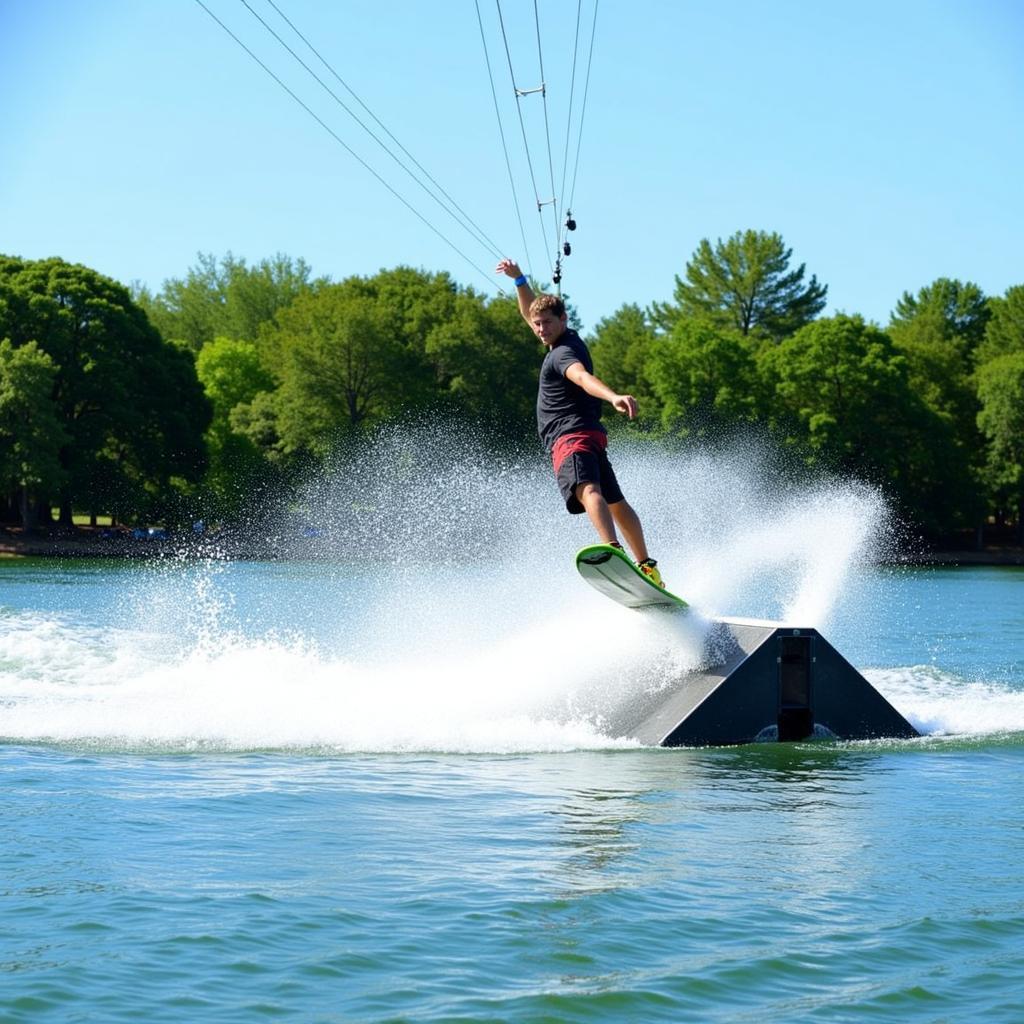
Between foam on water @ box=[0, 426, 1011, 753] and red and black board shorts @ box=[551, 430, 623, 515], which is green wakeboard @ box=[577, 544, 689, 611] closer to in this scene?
foam on water @ box=[0, 426, 1011, 753]

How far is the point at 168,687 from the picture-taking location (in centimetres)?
1368

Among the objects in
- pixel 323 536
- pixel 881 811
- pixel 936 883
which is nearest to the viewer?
pixel 936 883

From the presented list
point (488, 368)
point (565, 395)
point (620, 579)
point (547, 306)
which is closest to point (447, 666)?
point (620, 579)

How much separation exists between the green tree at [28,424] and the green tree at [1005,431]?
46731mm

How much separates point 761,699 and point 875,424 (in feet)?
220

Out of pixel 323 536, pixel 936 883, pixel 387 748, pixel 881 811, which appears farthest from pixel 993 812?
pixel 323 536

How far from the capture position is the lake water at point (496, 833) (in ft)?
18.8

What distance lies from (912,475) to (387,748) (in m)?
67.9

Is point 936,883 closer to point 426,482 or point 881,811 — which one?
point 881,811

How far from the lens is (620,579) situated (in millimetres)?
11125

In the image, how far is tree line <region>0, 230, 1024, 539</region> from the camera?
6738 cm

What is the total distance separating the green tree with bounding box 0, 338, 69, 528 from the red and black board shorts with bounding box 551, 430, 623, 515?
53732 millimetres

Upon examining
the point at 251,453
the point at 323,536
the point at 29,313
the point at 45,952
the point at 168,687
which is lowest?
the point at 45,952

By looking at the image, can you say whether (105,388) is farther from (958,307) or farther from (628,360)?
(958,307)
